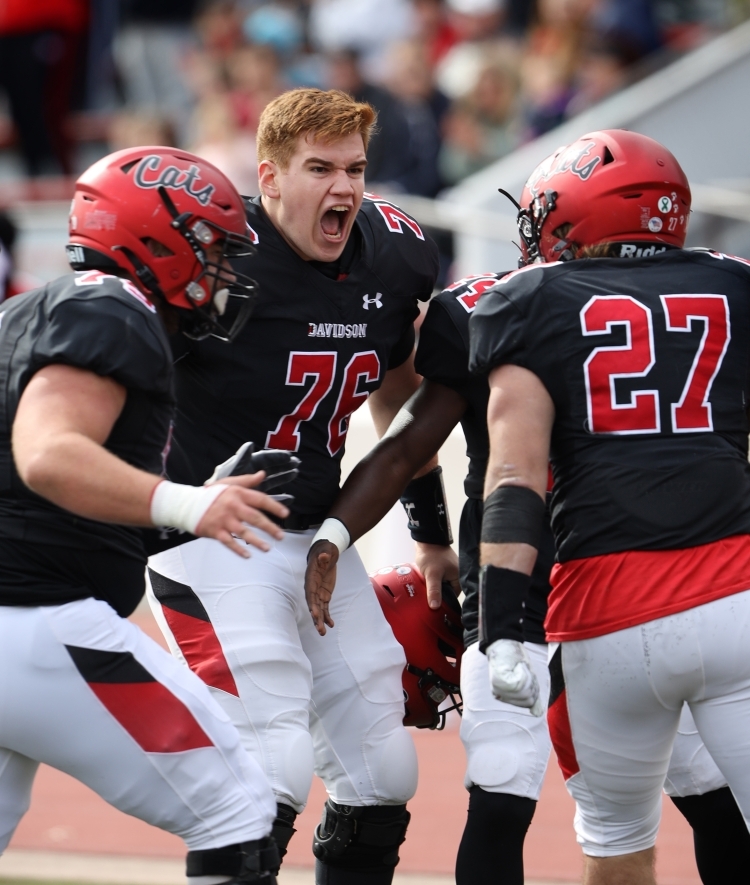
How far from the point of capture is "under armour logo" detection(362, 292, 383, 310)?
3.84 metres

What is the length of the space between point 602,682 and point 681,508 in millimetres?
418

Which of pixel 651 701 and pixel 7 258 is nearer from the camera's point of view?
pixel 651 701

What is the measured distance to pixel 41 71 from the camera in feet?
35.6

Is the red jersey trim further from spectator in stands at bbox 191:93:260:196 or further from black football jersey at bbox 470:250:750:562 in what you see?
spectator in stands at bbox 191:93:260:196

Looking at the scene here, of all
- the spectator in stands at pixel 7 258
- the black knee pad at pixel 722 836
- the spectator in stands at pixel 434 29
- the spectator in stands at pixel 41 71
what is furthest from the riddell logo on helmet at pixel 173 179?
the spectator in stands at pixel 41 71

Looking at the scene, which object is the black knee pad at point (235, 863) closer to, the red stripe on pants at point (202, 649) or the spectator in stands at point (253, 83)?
the red stripe on pants at point (202, 649)

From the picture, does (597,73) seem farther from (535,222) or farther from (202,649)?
(202,649)

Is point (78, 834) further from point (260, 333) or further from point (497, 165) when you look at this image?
point (497, 165)

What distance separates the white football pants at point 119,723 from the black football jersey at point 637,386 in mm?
924

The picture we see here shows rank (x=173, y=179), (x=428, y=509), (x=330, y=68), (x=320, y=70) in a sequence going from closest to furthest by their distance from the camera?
(x=173, y=179) → (x=428, y=509) → (x=330, y=68) → (x=320, y=70)

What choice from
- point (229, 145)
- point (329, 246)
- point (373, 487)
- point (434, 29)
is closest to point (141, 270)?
point (329, 246)

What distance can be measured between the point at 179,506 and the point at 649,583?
3.41 ft

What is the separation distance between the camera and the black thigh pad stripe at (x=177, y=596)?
365cm

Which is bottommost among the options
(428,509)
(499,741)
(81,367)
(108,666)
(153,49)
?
(499,741)
